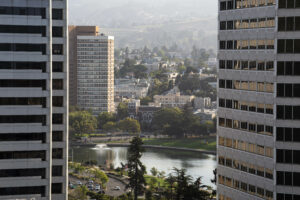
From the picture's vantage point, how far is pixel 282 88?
39.2 metres

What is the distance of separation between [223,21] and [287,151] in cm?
944

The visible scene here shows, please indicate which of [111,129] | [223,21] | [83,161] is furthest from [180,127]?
[223,21]

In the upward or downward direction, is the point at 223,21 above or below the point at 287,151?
above

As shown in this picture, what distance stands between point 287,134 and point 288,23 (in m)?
5.96

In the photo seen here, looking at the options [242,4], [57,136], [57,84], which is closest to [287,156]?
[242,4]

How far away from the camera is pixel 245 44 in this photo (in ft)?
138

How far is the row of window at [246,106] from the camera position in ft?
132

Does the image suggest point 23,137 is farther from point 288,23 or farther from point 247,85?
point 288,23

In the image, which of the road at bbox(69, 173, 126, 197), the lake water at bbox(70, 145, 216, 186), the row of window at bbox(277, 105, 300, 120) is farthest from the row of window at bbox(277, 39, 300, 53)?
the lake water at bbox(70, 145, 216, 186)

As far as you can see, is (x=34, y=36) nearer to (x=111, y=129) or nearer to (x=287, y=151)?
A: (x=287, y=151)

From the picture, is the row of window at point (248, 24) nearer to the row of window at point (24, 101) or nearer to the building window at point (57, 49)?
the building window at point (57, 49)

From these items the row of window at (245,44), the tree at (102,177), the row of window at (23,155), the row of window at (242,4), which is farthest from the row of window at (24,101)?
the tree at (102,177)

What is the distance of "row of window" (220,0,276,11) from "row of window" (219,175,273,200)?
10.2 m

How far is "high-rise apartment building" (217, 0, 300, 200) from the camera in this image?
38875 mm
